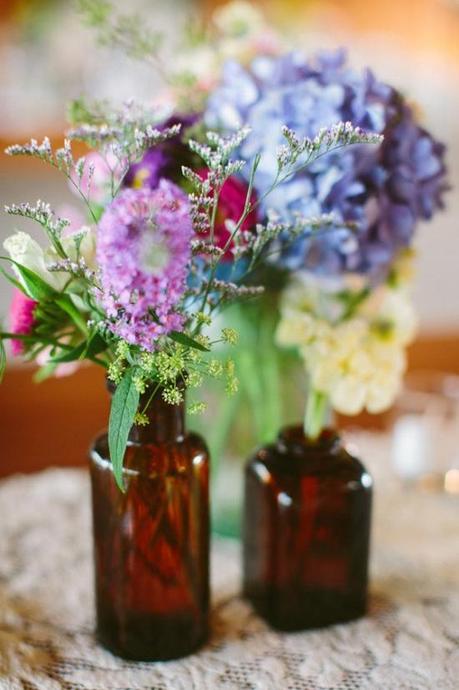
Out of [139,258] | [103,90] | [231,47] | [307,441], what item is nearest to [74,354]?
[139,258]

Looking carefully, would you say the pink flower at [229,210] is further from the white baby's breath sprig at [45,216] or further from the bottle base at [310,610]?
the bottle base at [310,610]

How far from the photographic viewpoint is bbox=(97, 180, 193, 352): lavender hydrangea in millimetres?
464

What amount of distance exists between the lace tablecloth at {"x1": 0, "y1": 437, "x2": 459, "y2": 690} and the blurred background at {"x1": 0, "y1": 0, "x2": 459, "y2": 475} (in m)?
0.44

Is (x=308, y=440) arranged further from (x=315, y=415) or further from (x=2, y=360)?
(x=2, y=360)

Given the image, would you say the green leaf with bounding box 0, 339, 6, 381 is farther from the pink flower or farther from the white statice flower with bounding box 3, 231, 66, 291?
the pink flower

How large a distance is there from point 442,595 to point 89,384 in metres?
1.27

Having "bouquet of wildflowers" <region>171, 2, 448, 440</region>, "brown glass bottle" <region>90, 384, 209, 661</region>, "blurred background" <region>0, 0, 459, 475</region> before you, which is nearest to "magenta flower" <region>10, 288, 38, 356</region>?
"brown glass bottle" <region>90, 384, 209, 661</region>

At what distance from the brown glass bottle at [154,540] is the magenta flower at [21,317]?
11 centimetres

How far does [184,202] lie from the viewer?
0.49 meters

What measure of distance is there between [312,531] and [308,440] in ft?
0.28

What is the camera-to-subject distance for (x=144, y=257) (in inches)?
18.2

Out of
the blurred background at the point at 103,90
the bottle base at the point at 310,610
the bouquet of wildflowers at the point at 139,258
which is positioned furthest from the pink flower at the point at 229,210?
the blurred background at the point at 103,90

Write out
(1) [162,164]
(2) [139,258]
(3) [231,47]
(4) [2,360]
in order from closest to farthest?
(2) [139,258], (4) [2,360], (1) [162,164], (3) [231,47]

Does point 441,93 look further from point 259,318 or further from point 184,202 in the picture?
point 184,202
